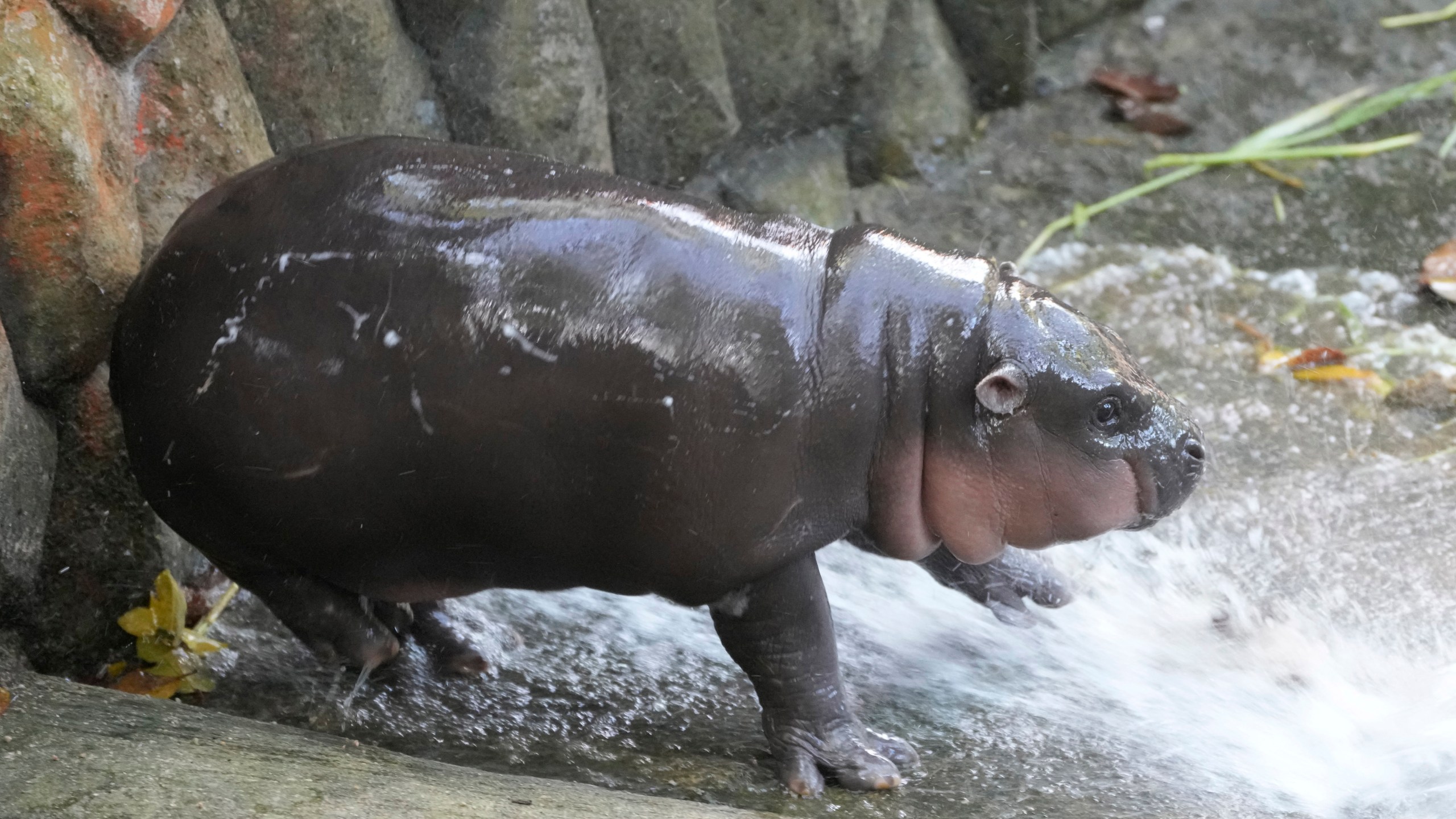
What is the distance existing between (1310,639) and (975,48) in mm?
2979

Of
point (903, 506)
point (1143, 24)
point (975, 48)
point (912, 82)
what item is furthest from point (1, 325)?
point (1143, 24)

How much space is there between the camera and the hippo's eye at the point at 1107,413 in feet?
9.70

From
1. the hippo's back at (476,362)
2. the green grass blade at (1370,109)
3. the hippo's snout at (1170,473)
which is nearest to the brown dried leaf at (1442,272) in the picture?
the green grass blade at (1370,109)

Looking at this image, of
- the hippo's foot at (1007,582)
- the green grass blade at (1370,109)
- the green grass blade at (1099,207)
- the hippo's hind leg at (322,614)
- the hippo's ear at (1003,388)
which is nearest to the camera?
the hippo's ear at (1003,388)

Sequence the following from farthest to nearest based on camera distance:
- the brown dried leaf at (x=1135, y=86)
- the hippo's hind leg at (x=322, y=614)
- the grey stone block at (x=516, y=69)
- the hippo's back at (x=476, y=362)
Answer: the brown dried leaf at (x=1135, y=86) → the grey stone block at (x=516, y=69) → the hippo's hind leg at (x=322, y=614) → the hippo's back at (x=476, y=362)

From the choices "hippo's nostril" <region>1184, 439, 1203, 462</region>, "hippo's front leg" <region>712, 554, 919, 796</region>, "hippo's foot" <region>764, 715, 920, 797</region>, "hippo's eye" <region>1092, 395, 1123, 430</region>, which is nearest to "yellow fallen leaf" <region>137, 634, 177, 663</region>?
"hippo's front leg" <region>712, 554, 919, 796</region>

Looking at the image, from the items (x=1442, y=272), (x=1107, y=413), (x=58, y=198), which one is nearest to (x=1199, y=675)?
(x=1107, y=413)

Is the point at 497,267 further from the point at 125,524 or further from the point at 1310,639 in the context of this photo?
the point at 1310,639

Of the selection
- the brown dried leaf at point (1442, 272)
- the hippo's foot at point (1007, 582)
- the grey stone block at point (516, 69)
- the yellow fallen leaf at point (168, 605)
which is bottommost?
A: the yellow fallen leaf at point (168, 605)

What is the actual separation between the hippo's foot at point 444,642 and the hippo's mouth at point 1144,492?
1505 millimetres

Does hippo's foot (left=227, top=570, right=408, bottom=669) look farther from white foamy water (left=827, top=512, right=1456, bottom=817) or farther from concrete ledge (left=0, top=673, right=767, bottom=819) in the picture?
white foamy water (left=827, top=512, right=1456, bottom=817)

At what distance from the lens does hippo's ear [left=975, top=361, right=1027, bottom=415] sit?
2885 mm

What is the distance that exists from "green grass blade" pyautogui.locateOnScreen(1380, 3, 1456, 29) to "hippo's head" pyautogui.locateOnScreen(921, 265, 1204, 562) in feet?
12.7

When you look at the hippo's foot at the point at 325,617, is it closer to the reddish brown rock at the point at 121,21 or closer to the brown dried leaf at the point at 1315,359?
the reddish brown rock at the point at 121,21
